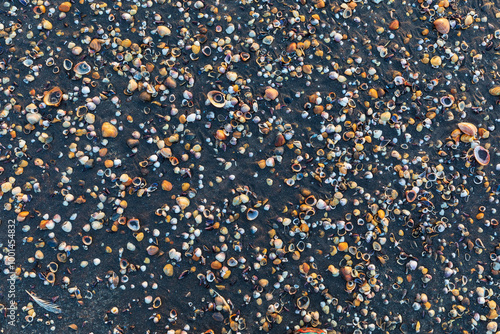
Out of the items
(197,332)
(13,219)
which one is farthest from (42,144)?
(197,332)

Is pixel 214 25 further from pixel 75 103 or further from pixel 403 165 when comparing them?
pixel 403 165

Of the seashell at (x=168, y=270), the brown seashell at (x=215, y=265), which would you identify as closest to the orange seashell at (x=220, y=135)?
the brown seashell at (x=215, y=265)

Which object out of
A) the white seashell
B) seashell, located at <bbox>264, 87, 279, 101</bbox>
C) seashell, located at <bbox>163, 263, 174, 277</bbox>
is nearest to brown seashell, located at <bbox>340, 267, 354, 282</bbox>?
seashell, located at <bbox>163, 263, 174, 277</bbox>

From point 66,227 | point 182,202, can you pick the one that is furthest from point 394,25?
point 66,227

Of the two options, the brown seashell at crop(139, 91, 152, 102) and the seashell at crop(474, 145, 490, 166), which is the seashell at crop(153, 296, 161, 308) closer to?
the brown seashell at crop(139, 91, 152, 102)

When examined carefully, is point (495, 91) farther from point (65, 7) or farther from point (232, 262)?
point (65, 7)

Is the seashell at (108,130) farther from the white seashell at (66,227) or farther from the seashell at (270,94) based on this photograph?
the seashell at (270,94)
